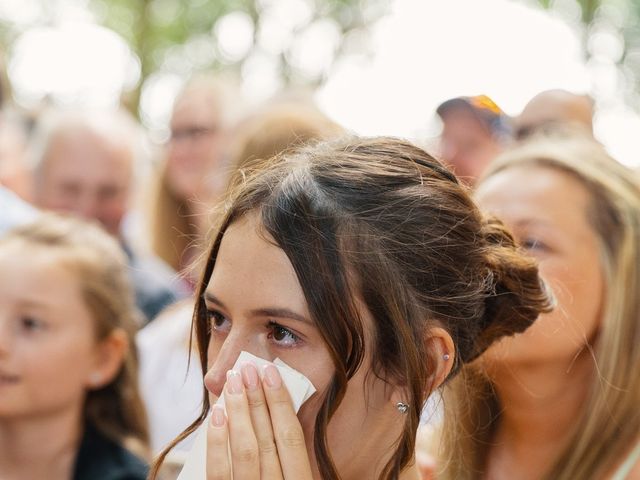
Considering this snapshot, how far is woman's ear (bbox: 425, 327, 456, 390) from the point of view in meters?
2.42

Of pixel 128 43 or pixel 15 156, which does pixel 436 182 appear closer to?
pixel 15 156

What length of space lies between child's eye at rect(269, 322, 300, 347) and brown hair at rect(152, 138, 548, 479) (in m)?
0.08

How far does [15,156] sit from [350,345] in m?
4.23

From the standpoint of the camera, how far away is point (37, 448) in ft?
11.9

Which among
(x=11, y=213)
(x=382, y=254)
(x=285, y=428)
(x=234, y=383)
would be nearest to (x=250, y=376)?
(x=234, y=383)

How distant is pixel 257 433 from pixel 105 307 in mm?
1843

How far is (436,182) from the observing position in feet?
8.22

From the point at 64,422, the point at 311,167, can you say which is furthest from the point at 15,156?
the point at 311,167

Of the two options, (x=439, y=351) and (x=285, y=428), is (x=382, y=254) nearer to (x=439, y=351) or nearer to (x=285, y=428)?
(x=439, y=351)

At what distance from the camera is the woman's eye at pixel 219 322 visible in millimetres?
2432

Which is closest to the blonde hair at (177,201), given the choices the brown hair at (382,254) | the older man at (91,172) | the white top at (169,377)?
the older man at (91,172)

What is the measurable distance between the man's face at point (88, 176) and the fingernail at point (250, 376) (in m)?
3.40

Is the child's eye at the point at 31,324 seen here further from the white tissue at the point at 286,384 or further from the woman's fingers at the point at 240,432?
the woman's fingers at the point at 240,432

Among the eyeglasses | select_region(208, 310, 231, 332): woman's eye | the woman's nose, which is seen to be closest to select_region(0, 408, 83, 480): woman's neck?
select_region(208, 310, 231, 332): woman's eye
